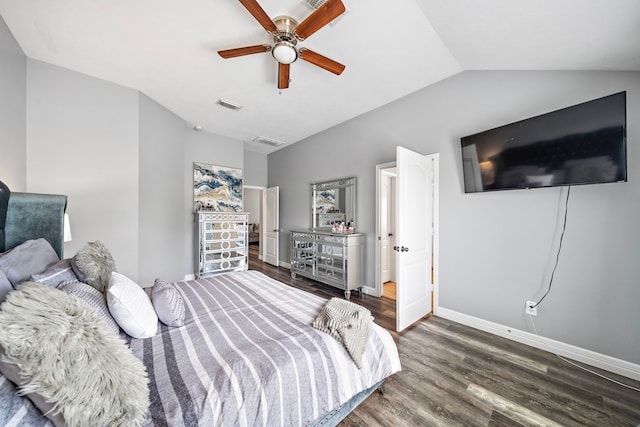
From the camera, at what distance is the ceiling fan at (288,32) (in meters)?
1.62

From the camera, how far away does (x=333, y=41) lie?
2.22 metres

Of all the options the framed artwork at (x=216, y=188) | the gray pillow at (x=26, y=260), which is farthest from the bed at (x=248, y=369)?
the framed artwork at (x=216, y=188)

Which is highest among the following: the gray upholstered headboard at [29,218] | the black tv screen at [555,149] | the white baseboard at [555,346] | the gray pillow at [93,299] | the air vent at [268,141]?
the air vent at [268,141]

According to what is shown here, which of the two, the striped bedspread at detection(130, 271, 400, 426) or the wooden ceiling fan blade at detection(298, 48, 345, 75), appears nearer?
the striped bedspread at detection(130, 271, 400, 426)

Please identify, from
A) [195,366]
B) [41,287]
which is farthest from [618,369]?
[41,287]

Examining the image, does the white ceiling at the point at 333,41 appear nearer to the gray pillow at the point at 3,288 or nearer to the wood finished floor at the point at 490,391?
the gray pillow at the point at 3,288

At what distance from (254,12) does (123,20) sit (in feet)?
4.22

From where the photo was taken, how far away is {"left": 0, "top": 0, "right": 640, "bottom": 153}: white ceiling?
1677 millimetres

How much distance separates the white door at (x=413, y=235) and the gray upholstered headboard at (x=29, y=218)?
10.2ft

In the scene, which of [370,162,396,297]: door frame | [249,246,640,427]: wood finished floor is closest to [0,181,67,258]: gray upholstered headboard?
[249,246,640,427]: wood finished floor

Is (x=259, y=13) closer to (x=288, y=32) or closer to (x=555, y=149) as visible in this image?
(x=288, y=32)

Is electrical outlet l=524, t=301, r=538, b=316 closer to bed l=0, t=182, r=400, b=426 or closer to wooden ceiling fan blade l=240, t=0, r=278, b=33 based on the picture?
bed l=0, t=182, r=400, b=426

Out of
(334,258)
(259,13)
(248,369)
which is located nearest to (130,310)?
(248,369)

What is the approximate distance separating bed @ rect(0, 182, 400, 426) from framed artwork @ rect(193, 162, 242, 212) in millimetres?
2796
